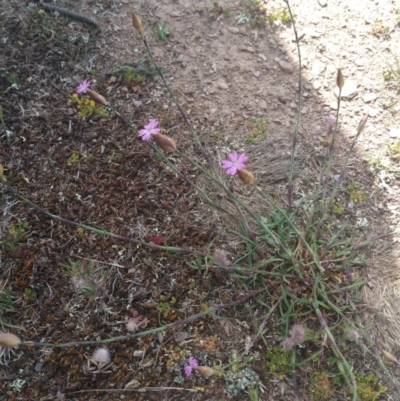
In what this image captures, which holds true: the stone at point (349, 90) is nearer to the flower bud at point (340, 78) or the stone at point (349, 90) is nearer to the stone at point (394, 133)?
the stone at point (394, 133)

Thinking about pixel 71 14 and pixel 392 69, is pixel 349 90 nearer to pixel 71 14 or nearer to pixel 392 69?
pixel 392 69

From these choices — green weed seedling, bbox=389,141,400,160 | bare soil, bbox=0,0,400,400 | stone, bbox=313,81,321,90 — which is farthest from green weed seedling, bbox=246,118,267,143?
green weed seedling, bbox=389,141,400,160

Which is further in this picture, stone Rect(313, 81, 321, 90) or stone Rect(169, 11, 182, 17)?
stone Rect(169, 11, 182, 17)

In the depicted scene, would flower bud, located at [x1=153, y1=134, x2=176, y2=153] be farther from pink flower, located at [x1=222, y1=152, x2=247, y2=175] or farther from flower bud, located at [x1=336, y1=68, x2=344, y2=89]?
flower bud, located at [x1=336, y1=68, x2=344, y2=89]

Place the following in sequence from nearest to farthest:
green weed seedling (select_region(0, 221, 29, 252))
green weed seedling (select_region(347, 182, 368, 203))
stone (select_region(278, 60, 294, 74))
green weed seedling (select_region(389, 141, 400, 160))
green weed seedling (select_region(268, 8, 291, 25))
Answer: green weed seedling (select_region(0, 221, 29, 252)), green weed seedling (select_region(347, 182, 368, 203)), green weed seedling (select_region(389, 141, 400, 160)), stone (select_region(278, 60, 294, 74)), green weed seedling (select_region(268, 8, 291, 25))

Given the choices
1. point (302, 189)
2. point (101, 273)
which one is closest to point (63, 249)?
point (101, 273)

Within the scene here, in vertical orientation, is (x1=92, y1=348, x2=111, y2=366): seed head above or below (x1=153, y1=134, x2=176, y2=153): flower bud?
below

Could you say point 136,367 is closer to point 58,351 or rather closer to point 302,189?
point 58,351

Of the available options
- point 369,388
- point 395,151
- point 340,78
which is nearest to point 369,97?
point 395,151
